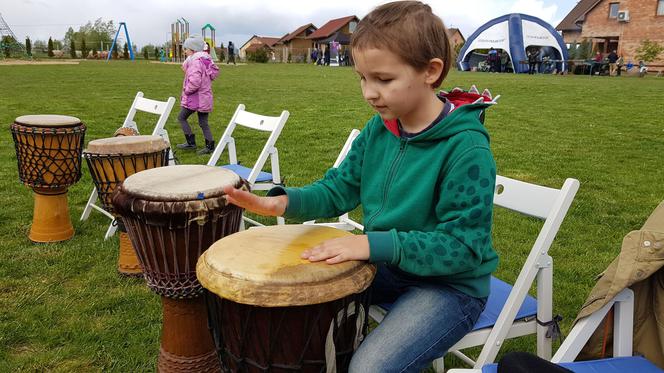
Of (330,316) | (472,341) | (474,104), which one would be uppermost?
(474,104)

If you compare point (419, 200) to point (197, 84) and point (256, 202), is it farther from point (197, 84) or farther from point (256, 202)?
point (197, 84)

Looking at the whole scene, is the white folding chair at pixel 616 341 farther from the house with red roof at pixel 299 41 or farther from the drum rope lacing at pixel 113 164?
the house with red roof at pixel 299 41

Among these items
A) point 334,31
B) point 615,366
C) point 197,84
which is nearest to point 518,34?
point 197,84

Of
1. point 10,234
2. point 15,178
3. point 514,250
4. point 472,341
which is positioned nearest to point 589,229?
point 514,250

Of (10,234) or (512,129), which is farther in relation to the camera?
(512,129)

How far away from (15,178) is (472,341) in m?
5.95

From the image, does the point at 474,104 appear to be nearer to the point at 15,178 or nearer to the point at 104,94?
the point at 15,178

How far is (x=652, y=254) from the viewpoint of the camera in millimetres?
1784

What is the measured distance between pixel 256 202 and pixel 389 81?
683 millimetres

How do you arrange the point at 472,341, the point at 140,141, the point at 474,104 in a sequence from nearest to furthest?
the point at 474,104 → the point at 472,341 → the point at 140,141

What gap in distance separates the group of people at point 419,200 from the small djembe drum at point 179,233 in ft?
1.11

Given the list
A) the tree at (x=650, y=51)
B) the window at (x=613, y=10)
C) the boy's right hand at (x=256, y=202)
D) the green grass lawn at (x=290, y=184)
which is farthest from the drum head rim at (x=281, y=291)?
the window at (x=613, y=10)

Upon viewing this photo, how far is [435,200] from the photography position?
1910 mm

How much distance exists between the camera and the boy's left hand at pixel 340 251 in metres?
1.77
